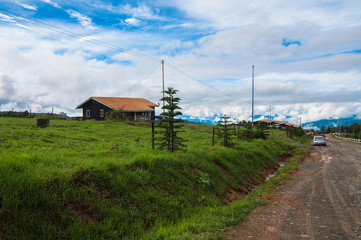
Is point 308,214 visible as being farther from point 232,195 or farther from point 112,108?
point 112,108

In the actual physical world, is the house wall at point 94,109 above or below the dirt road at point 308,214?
above

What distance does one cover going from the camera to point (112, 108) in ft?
126

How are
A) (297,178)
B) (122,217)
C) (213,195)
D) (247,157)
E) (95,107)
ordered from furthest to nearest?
(95,107)
(247,157)
(297,178)
(213,195)
(122,217)

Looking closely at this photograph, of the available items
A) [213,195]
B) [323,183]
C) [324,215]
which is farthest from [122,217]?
[323,183]

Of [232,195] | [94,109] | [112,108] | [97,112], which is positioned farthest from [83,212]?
[94,109]

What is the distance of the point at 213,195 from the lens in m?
8.27

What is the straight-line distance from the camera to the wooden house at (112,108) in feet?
131

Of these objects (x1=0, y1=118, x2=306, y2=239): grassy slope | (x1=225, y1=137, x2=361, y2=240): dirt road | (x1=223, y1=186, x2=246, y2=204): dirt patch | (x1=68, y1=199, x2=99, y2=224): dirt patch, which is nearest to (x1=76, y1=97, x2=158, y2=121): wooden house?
(x1=223, y1=186, x2=246, y2=204): dirt patch

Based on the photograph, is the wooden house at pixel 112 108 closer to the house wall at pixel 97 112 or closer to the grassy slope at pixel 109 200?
the house wall at pixel 97 112

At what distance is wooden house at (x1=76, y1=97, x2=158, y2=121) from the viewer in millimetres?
39938

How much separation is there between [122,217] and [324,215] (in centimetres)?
550

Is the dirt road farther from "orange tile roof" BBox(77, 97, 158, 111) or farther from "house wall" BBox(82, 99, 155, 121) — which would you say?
"house wall" BBox(82, 99, 155, 121)

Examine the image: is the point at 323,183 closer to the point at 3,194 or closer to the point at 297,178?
the point at 297,178

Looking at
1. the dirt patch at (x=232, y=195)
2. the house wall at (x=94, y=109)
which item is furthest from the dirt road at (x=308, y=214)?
the house wall at (x=94, y=109)
